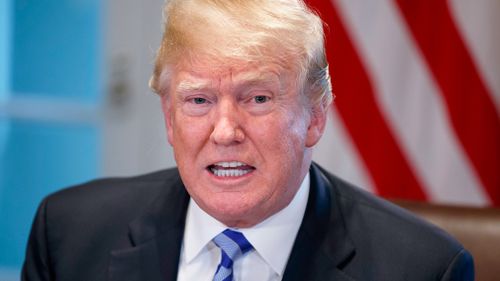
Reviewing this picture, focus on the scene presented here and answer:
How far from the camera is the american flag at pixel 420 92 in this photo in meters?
3.12

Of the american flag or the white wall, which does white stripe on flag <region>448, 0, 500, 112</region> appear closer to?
the american flag

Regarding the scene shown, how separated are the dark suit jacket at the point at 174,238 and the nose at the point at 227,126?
0.32 metres

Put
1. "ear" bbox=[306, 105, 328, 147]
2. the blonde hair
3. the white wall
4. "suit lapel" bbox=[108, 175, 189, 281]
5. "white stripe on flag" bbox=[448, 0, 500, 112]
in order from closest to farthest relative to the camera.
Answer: the blonde hair < "ear" bbox=[306, 105, 328, 147] < "suit lapel" bbox=[108, 175, 189, 281] < "white stripe on flag" bbox=[448, 0, 500, 112] < the white wall

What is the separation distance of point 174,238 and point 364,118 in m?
1.46

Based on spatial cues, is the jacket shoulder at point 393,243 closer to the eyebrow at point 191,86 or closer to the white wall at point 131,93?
the eyebrow at point 191,86

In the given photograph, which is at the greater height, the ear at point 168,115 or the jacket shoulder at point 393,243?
the ear at point 168,115

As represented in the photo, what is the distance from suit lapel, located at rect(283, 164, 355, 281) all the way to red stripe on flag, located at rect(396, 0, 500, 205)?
1350 mm

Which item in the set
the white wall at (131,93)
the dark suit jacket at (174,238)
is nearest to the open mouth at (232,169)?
the dark suit jacket at (174,238)

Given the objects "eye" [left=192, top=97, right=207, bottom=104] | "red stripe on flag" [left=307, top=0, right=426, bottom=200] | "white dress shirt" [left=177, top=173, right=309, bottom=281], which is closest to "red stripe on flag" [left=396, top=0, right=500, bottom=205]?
"red stripe on flag" [left=307, top=0, right=426, bottom=200]

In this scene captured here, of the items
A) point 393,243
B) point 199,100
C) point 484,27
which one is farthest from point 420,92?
point 199,100

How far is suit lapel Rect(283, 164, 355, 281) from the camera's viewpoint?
1802 millimetres

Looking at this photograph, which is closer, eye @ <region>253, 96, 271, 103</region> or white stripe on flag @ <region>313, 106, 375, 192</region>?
eye @ <region>253, 96, 271, 103</region>

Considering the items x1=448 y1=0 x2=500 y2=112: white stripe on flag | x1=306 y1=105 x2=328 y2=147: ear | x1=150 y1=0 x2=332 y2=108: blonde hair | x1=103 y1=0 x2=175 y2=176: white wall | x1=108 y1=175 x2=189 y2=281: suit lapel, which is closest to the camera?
x1=150 y1=0 x2=332 y2=108: blonde hair

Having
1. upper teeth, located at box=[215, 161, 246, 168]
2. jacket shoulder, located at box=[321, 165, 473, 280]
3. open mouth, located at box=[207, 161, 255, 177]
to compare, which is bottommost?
jacket shoulder, located at box=[321, 165, 473, 280]
